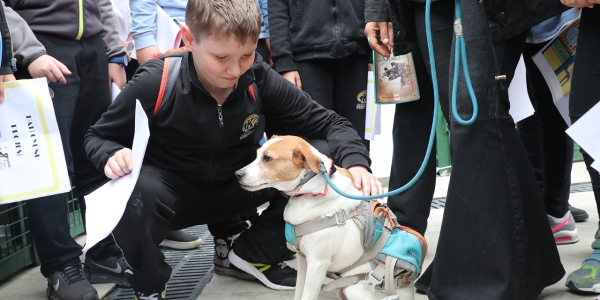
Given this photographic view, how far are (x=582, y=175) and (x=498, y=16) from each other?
3.57 m

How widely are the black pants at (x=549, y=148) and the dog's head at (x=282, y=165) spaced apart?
133 cm

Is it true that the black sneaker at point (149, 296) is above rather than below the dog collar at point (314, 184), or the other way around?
below

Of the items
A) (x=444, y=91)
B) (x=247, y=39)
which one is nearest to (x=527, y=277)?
(x=444, y=91)

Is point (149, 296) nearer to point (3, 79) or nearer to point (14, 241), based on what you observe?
point (3, 79)

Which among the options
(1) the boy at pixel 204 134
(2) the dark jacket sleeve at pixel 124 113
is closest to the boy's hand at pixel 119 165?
(1) the boy at pixel 204 134

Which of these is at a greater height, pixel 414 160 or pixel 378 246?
pixel 414 160

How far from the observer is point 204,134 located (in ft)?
7.39

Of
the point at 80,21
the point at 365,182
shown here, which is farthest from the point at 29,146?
the point at 365,182

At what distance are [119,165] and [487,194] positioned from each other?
3.73 feet

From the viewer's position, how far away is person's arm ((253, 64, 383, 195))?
2.28 meters

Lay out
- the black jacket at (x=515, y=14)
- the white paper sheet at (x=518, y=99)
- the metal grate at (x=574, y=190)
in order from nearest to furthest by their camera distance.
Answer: the black jacket at (x=515, y=14), the white paper sheet at (x=518, y=99), the metal grate at (x=574, y=190)

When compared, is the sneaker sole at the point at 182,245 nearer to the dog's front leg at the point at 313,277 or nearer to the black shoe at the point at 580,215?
the dog's front leg at the point at 313,277

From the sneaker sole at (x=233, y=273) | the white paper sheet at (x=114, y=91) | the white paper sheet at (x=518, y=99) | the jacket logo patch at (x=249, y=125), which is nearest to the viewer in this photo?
the jacket logo patch at (x=249, y=125)

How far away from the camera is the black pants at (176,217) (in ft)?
7.07
